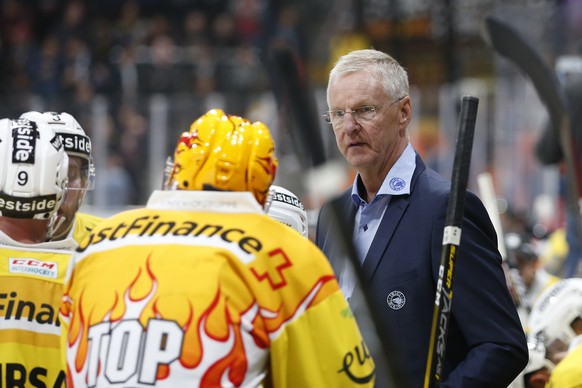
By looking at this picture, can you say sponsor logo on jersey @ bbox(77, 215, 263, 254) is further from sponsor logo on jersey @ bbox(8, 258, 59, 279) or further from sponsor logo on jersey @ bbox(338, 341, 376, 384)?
sponsor logo on jersey @ bbox(8, 258, 59, 279)

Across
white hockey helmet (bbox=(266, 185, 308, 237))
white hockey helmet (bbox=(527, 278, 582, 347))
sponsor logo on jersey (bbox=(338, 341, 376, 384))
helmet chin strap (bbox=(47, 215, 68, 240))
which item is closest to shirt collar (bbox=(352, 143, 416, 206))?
sponsor logo on jersey (bbox=(338, 341, 376, 384))

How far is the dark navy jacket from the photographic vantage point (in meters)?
3.62

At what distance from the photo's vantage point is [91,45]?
16.6 metres

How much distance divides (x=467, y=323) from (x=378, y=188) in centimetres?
55

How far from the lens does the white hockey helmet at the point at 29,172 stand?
12.6 ft

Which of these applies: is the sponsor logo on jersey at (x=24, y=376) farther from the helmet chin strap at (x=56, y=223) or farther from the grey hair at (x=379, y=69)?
the grey hair at (x=379, y=69)

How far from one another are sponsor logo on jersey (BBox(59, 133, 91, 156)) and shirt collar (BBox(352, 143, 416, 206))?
48.0 inches

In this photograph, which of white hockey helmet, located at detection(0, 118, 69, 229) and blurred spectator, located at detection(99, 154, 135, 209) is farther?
blurred spectator, located at detection(99, 154, 135, 209)

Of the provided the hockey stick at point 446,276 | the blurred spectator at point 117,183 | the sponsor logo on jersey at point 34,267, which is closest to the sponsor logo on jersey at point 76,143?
the sponsor logo on jersey at point 34,267

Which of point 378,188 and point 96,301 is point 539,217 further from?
point 96,301

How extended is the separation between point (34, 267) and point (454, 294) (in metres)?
1.20

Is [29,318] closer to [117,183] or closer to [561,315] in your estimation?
[561,315]

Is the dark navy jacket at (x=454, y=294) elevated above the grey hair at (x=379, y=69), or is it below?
below

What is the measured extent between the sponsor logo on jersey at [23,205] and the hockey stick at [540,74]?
242 centimetres
